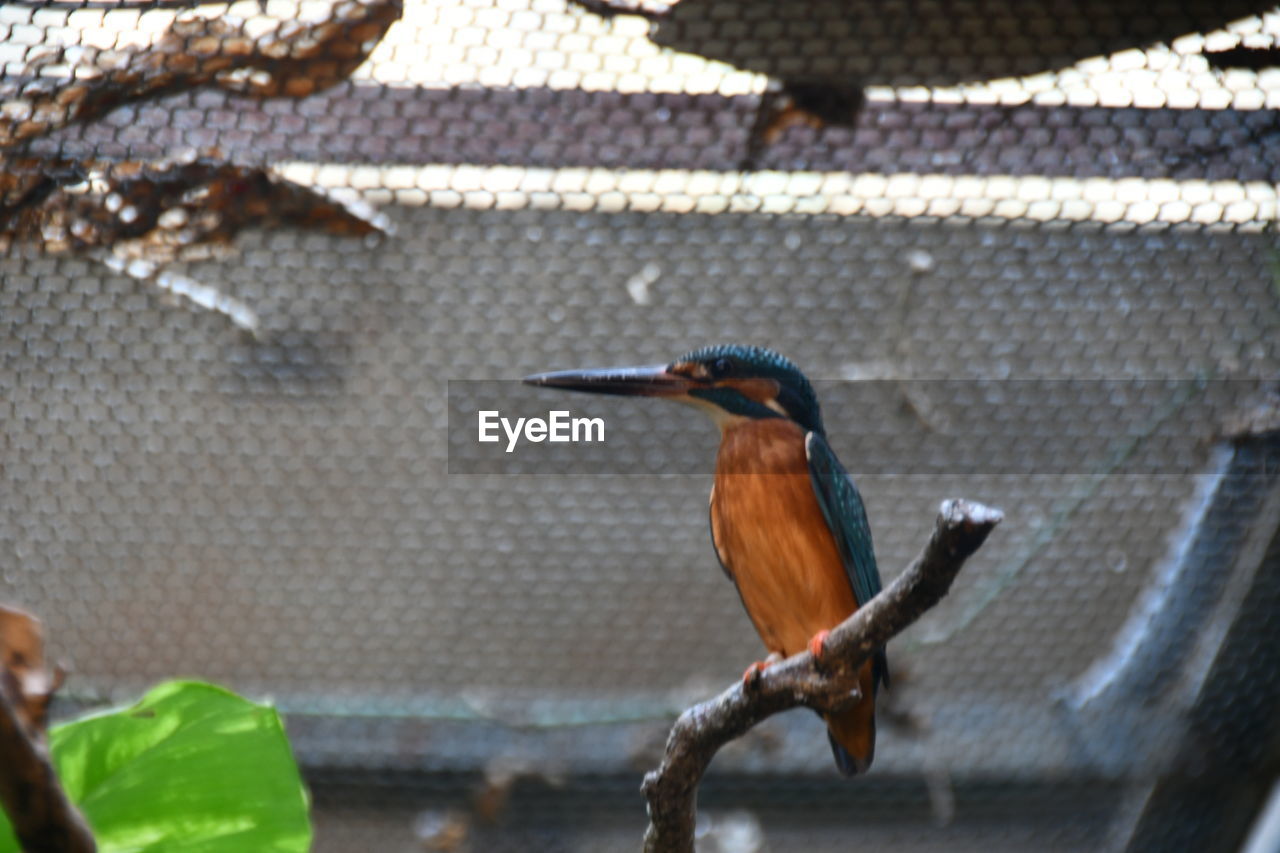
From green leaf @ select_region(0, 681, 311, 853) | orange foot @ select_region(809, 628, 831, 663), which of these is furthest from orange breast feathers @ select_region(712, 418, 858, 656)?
green leaf @ select_region(0, 681, 311, 853)

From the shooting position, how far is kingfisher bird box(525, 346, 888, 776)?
588 mm

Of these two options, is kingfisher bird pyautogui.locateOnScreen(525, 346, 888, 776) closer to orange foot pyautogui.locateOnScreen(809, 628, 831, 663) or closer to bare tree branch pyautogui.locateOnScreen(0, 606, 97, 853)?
orange foot pyautogui.locateOnScreen(809, 628, 831, 663)

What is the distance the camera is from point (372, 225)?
3.06 ft

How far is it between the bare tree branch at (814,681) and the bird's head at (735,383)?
149 millimetres

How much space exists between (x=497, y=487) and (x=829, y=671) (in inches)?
25.1

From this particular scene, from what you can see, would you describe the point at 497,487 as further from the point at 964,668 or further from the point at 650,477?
the point at 964,668

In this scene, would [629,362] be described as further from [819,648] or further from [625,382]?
[819,648]

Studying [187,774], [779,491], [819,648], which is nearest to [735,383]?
[779,491]

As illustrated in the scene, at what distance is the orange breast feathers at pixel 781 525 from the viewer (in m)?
0.59

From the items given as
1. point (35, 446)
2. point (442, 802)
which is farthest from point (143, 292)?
point (442, 802)

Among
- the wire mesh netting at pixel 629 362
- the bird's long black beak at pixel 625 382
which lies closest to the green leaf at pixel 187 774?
the bird's long black beak at pixel 625 382

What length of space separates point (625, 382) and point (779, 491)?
114 millimetres

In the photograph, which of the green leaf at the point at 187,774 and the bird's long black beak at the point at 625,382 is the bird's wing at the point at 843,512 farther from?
the green leaf at the point at 187,774

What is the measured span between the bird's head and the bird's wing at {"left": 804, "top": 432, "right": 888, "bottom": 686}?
0.11 feet
